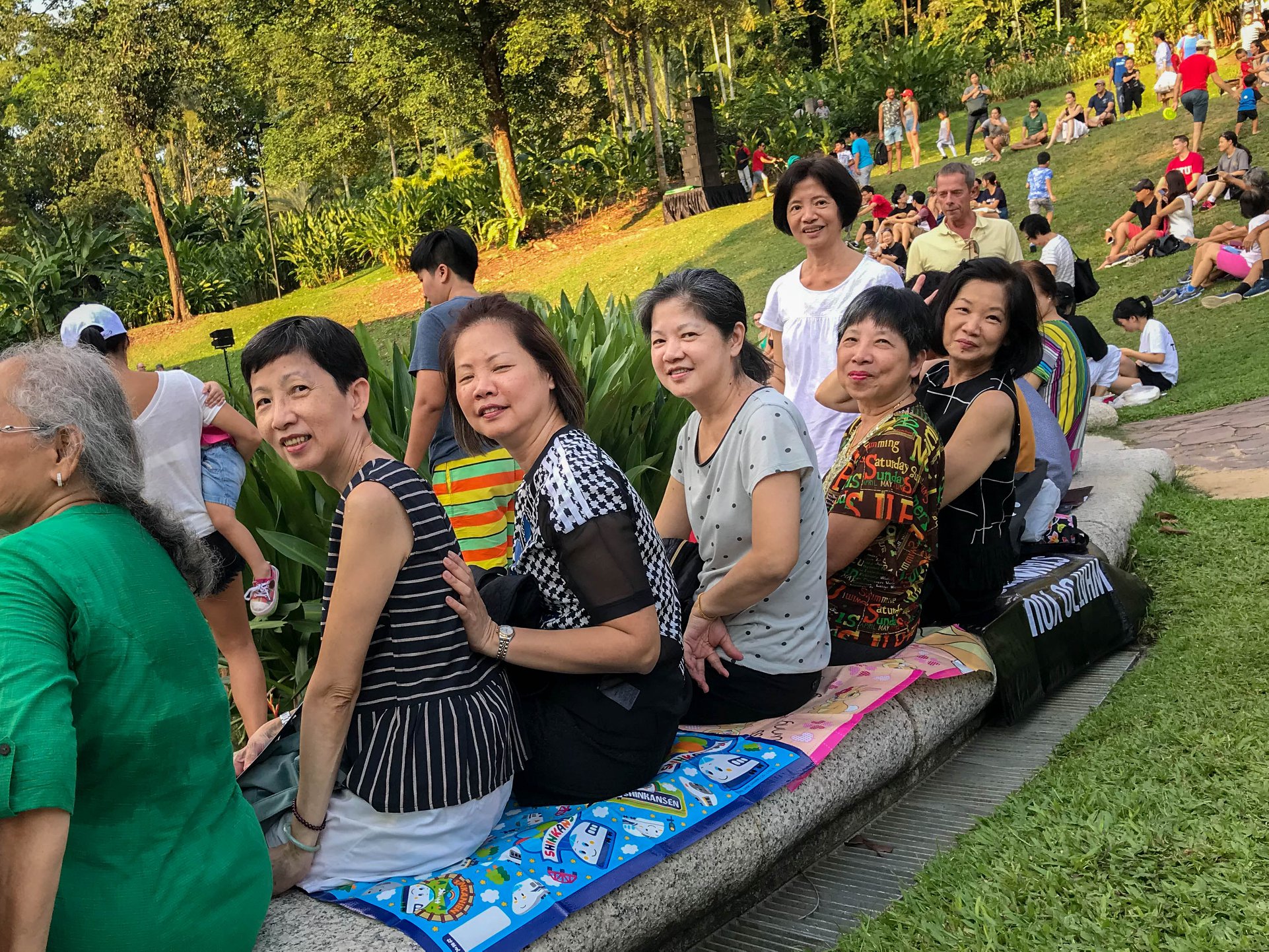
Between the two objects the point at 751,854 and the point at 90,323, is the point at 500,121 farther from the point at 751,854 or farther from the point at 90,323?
the point at 751,854

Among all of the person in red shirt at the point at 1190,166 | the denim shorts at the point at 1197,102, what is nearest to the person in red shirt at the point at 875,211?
the person in red shirt at the point at 1190,166

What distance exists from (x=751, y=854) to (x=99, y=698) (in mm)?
1487

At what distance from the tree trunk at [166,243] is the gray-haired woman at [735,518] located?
21.4 meters

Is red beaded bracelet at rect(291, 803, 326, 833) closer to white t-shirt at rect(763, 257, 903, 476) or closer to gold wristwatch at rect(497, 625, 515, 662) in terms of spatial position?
gold wristwatch at rect(497, 625, 515, 662)

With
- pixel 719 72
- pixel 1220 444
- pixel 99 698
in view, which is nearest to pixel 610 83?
Result: pixel 719 72

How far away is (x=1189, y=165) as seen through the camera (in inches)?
566

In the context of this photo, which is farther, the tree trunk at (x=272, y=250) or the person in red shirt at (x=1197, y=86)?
the tree trunk at (x=272, y=250)

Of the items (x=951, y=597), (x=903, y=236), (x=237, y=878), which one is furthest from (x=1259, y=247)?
(x=237, y=878)

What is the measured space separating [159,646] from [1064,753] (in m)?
2.49

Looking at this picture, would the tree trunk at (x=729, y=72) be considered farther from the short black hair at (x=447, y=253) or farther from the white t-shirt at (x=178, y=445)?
the white t-shirt at (x=178, y=445)

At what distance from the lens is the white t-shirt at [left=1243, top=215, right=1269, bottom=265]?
35.6 feet

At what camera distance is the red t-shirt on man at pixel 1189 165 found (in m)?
14.3

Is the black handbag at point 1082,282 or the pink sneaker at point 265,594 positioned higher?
the black handbag at point 1082,282

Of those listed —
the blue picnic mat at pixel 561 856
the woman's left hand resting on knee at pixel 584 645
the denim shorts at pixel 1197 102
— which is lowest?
the blue picnic mat at pixel 561 856
